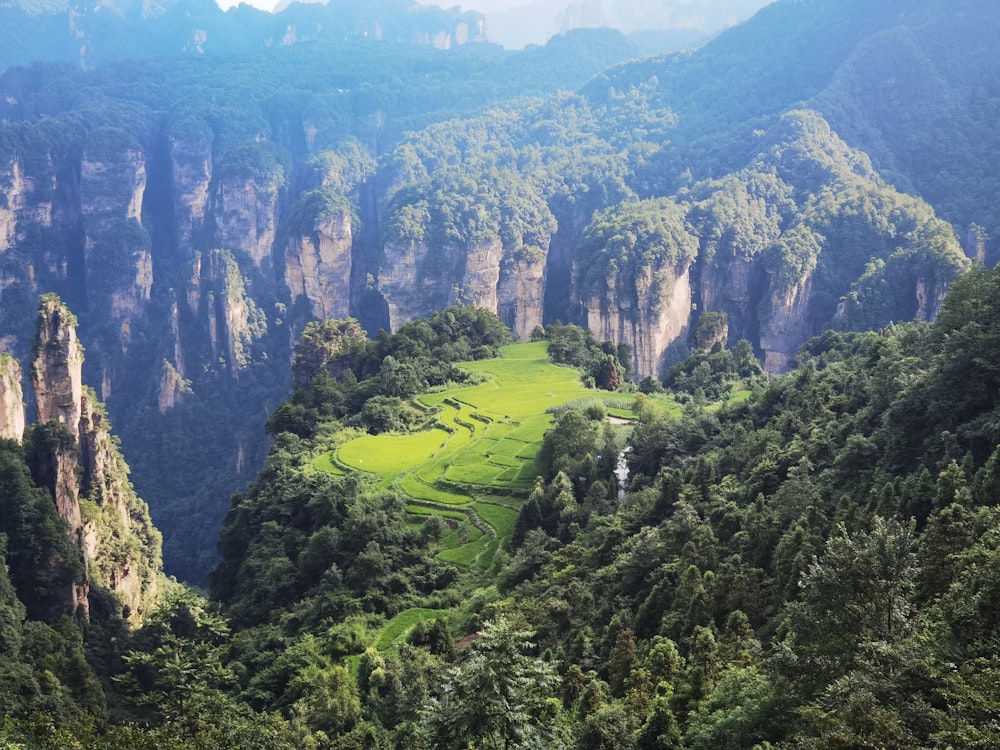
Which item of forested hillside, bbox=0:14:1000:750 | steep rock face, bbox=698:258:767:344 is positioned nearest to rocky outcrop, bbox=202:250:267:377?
forested hillside, bbox=0:14:1000:750

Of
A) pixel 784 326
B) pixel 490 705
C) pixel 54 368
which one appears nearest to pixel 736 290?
pixel 784 326

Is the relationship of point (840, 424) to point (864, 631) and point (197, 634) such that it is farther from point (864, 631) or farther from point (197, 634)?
point (197, 634)

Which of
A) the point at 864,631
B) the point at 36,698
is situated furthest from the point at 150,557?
the point at 864,631

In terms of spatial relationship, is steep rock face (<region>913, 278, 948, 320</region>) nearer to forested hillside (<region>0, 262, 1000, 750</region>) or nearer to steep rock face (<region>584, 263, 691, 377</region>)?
steep rock face (<region>584, 263, 691, 377</region>)

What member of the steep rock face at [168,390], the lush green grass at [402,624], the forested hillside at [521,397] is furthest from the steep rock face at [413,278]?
the lush green grass at [402,624]

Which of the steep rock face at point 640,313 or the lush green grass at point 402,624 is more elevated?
the steep rock face at point 640,313

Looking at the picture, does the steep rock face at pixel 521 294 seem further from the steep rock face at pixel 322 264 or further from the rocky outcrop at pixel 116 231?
the rocky outcrop at pixel 116 231

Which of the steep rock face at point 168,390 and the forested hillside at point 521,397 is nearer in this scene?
the forested hillside at point 521,397
